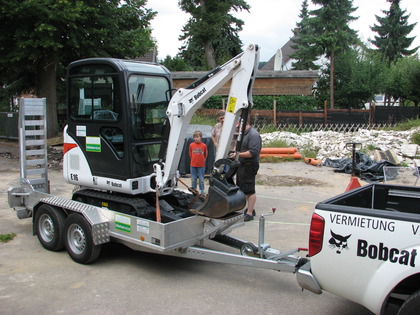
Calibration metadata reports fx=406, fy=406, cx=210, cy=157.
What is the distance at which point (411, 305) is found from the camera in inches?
A: 122

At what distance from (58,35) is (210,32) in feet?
63.8

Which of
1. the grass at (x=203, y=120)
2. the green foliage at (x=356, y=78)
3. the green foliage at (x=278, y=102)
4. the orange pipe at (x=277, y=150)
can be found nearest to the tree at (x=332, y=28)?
the green foliage at (x=356, y=78)

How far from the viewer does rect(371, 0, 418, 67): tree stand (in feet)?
156

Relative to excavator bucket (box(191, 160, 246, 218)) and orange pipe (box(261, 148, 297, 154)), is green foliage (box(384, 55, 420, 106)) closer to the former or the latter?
orange pipe (box(261, 148, 297, 154))

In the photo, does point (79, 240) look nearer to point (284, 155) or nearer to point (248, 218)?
point (248, 218)

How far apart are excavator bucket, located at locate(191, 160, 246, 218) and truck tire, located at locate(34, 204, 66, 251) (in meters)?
2.34

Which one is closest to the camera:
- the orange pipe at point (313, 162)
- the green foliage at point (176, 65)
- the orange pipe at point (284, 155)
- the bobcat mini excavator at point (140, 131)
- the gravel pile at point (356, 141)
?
the bobcat mini excavator at point (140, 131)

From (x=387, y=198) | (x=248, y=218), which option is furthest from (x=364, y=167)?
(x=387, y=198)

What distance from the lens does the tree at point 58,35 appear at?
13859 mm

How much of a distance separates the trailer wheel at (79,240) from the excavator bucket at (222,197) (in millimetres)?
1662

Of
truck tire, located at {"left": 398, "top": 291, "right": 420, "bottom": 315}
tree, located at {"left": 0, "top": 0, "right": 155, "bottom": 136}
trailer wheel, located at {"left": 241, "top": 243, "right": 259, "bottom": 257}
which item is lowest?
trailer wheel, located at {"left": 241, "top": 243, "right": 259, "bottom": 257}

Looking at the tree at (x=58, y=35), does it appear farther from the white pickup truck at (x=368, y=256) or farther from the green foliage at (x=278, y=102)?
the white pickup truck at (x=368, y=256)

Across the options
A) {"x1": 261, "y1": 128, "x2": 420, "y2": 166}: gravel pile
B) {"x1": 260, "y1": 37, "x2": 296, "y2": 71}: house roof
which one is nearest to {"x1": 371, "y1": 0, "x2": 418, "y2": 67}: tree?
{"x1": 260, "y1": 37, "x2": 296, "y2": 71}: house roof

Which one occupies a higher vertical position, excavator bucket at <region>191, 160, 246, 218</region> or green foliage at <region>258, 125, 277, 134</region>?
green foliage at <region>258, 125, 277, 134</region>
